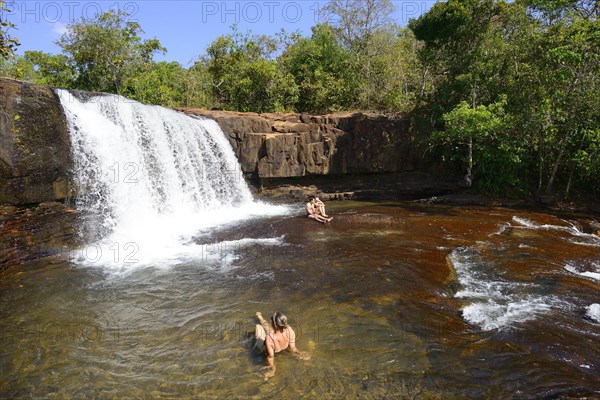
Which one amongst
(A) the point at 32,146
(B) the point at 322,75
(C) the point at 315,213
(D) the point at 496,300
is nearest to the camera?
(D) the point at 496,300

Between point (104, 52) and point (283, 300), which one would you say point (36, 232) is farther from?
point (104, 52)

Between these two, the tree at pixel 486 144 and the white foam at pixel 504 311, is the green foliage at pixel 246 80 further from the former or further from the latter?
the white foam at pixel 504 311

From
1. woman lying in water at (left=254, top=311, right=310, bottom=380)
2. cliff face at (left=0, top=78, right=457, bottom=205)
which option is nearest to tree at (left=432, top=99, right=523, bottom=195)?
cliff face at (left=0, top=78, right=457, bottom=205)

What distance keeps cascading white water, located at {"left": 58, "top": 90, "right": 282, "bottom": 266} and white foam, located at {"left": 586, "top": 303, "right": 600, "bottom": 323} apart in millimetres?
8430

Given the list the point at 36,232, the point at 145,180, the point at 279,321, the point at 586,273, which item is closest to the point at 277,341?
the point at 279,321

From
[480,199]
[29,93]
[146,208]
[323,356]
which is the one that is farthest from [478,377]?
[480,199]

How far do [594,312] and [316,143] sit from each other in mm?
13468

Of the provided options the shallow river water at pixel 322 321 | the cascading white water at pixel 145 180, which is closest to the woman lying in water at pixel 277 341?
the shallow river water at pixel 322 321

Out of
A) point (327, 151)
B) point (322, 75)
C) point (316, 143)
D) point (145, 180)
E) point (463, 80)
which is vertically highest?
point (322, 75)

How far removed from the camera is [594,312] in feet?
21.7

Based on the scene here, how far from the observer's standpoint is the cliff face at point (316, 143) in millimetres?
17719

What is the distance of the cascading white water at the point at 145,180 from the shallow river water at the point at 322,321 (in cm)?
107

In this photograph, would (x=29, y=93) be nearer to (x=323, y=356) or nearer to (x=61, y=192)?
(x=61, y=192)

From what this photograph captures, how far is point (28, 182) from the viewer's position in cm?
1016
